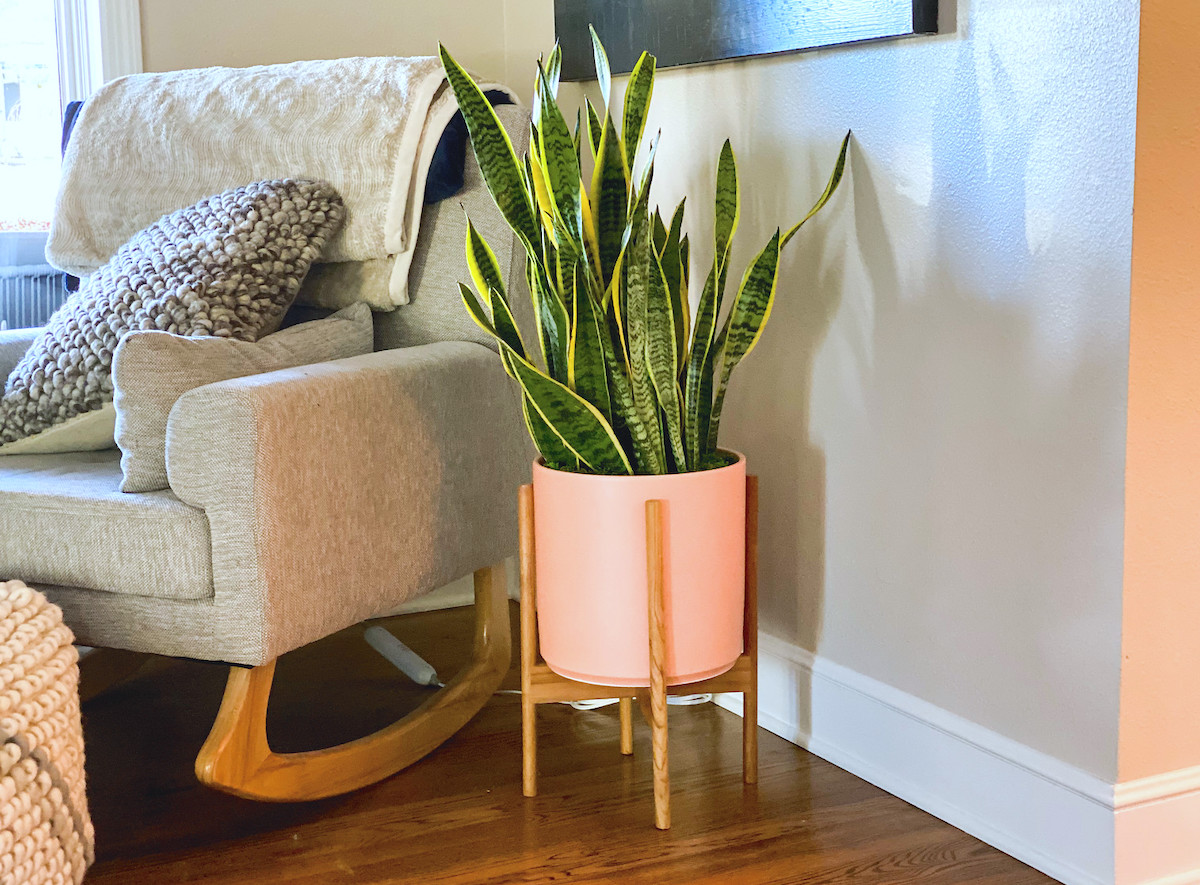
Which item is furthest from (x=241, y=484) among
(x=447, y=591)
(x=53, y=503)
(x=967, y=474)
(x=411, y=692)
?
(x=447, y=591)

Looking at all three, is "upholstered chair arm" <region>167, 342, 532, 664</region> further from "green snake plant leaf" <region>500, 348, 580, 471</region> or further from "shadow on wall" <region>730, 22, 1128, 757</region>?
"shadow on wall" <region>730, 22, 1128, 757</region>

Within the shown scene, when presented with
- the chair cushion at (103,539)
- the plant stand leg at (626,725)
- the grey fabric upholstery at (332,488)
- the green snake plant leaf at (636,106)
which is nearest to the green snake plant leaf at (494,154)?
the green snake plant leaf at (636,106)

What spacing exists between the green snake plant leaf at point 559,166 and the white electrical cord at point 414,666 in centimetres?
76

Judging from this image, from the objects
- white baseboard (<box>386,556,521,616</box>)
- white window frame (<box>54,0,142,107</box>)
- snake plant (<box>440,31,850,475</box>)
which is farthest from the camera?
white baseboard (<box>386,556,521,616</box>)

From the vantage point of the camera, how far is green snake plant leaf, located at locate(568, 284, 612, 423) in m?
1.42

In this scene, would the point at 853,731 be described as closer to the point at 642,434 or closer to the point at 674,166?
the point at 642,434

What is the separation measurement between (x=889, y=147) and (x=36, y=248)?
1.62 metres

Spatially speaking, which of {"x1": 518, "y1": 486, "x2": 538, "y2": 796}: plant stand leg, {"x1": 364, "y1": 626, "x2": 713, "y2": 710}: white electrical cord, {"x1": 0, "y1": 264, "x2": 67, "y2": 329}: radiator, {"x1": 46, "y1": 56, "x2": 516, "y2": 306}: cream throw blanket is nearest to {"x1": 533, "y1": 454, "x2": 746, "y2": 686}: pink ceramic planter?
{"x1": 518, "y1": 486, "x2": 538, "y2": 796}: plant stand leg

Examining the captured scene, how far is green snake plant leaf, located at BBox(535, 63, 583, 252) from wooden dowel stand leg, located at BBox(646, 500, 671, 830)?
329mm

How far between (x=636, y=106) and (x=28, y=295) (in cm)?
138

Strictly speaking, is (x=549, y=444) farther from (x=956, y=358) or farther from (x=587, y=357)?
(x=956, y=358)

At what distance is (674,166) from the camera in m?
1.91

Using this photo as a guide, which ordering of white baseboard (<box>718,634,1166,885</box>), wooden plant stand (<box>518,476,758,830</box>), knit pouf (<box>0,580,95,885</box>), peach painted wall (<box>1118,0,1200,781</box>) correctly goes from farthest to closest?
wooden plant stand (<box>518,476,758,830</box>), white baseboard (<box>718,634,1166,885</box>), peach painted wall (<box>1118,0,1200,781</box>), knit pouf (<box>0,580,95,885</box>)

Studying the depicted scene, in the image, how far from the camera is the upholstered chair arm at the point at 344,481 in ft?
4.43
